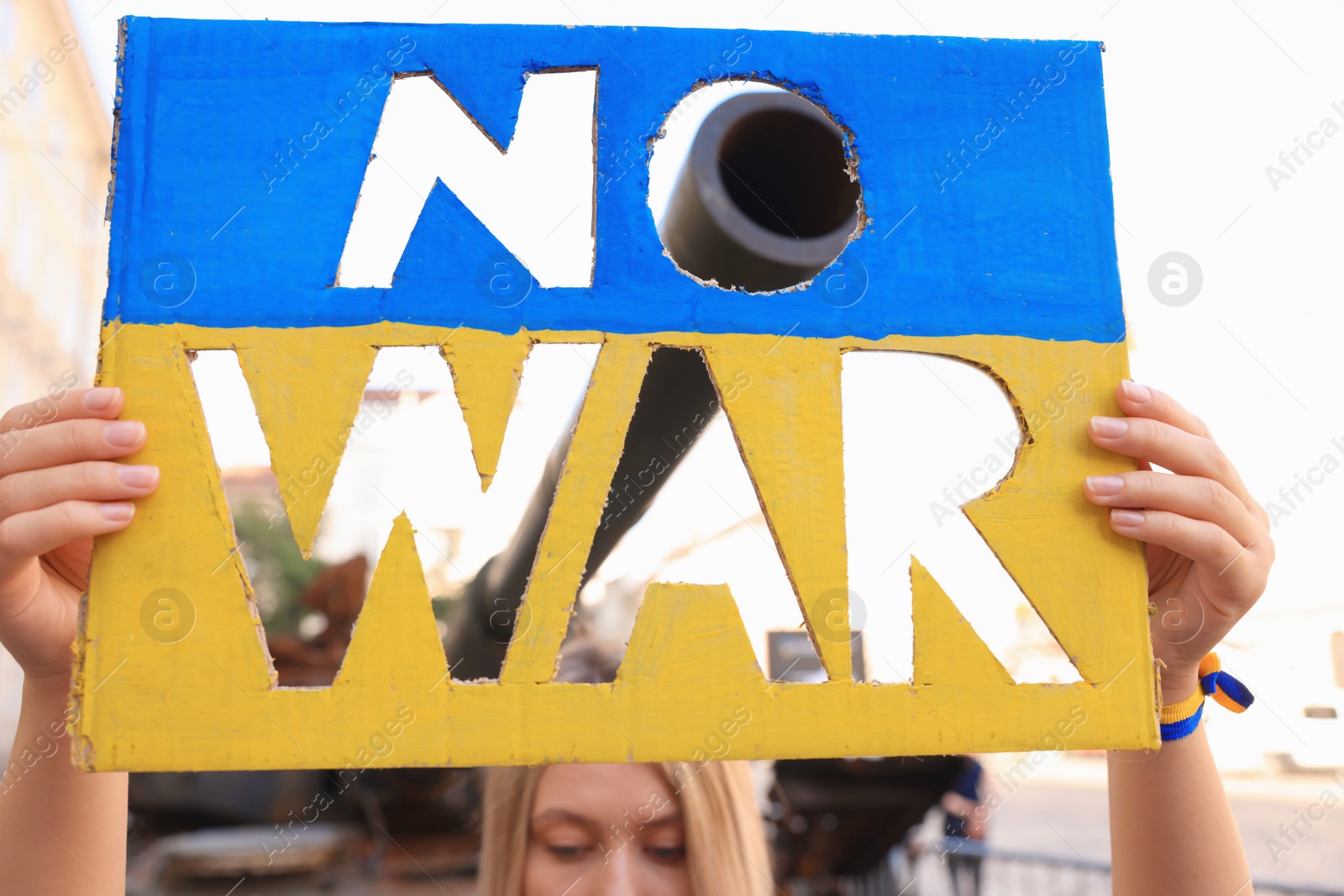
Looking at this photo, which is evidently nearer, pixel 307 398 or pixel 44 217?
pixel 307 398

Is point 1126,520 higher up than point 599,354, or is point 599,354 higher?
point 599,354

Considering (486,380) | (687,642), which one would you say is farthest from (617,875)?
(486,380)

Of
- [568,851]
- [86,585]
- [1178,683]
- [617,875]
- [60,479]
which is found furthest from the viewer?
[568,851]

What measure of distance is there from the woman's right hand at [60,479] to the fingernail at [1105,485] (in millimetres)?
978

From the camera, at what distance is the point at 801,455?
949mm

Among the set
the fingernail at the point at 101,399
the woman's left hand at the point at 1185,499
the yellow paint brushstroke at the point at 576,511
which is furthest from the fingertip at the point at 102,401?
the woman's left hand at the point at 1185,499

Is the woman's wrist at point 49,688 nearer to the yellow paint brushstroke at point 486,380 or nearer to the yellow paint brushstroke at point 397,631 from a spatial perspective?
the yellow paint brushstroke at point 397,631

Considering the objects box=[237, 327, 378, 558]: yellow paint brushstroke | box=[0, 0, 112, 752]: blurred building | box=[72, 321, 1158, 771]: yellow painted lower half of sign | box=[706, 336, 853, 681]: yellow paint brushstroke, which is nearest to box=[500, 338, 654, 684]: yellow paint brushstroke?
box=[72, 321, 1158, 771]: yellow painted lower half of sign

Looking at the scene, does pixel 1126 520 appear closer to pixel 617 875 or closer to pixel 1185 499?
pixel 1185 499

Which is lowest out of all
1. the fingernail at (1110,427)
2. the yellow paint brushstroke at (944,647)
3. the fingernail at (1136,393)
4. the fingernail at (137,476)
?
the yellow paint brushstroke at (944,647)

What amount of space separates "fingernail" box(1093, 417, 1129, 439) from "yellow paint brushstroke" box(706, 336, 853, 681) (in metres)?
0.28

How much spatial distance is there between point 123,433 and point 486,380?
36 centimetres

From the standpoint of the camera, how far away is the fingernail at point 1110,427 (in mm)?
942

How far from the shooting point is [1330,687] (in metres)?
15.9
